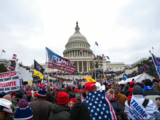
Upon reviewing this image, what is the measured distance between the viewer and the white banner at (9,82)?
701cm

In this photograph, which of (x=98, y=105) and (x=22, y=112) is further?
(x=98, y=105)

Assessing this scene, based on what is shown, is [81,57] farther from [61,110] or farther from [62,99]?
[61,110]

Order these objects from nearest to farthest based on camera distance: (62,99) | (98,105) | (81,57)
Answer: (98,105)
(62,99)
(81,57)

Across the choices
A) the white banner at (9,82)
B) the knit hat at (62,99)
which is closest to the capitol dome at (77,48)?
the white banner at (9,82)

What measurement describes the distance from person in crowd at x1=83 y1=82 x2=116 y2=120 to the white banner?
4.94 m

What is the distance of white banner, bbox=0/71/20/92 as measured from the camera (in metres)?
7.01

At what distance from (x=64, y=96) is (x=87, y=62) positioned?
7478cm

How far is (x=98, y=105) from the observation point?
3.50 m

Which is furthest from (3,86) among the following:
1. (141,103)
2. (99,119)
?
(141,103)

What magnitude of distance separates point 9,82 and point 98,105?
18.3 feet

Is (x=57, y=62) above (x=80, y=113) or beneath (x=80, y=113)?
above

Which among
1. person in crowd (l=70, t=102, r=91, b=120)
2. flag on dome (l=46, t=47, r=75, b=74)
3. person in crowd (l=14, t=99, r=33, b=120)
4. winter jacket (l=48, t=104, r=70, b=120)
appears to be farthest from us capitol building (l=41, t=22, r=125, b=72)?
person in crowd (l=70, t=102, r=91, b=120)

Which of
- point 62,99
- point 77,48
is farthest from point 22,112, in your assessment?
point 77,48

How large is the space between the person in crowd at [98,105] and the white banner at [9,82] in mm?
4937
